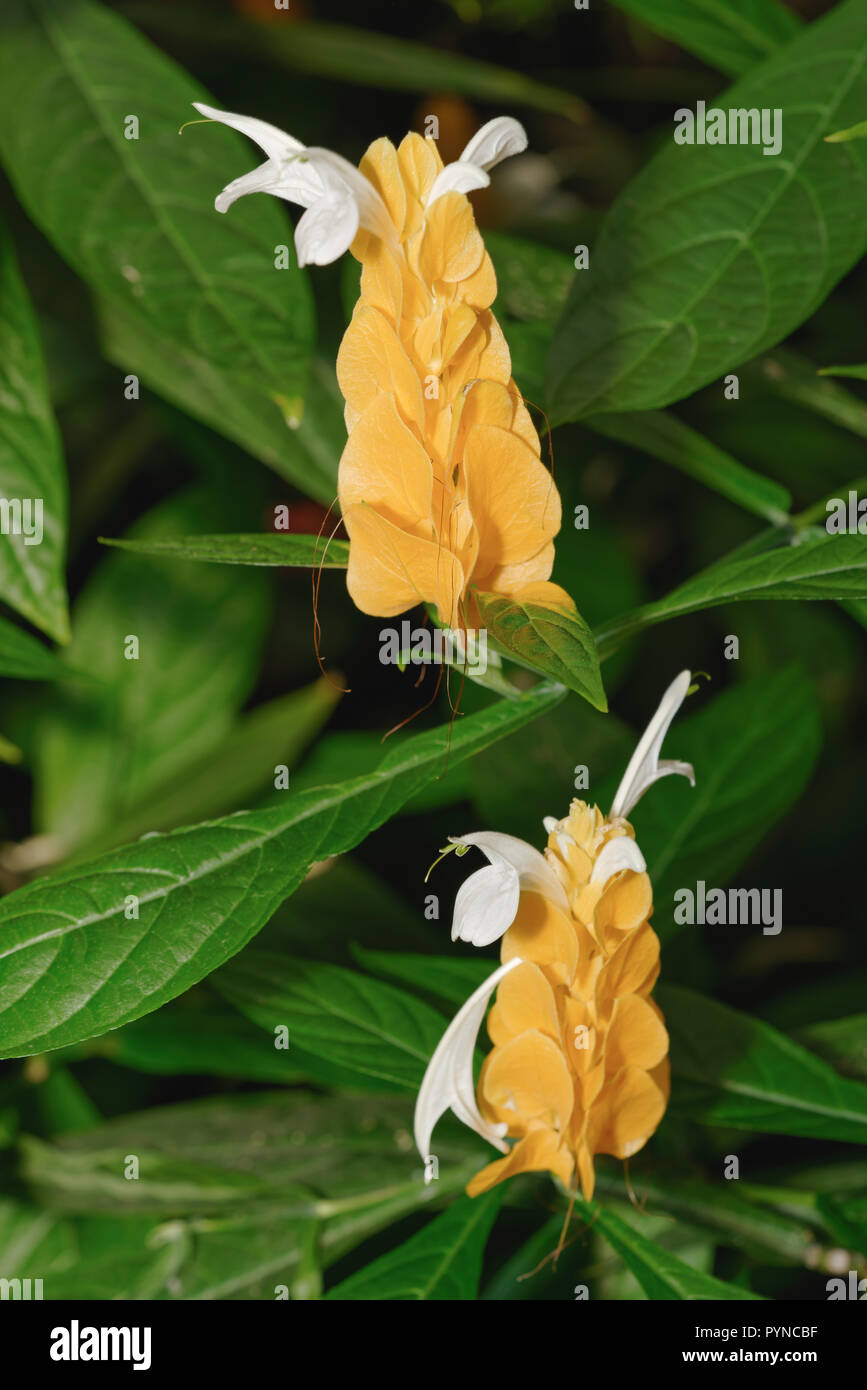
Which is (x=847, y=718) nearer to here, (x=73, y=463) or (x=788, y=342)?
(x=788, y=342)

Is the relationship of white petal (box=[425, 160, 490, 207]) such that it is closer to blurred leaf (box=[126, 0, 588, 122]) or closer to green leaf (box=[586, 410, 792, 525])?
green leaf (box=[586, 410, 792, 525])

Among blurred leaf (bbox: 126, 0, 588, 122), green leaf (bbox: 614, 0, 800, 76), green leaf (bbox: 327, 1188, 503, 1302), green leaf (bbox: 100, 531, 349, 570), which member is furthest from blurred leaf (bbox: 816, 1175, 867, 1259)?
blurred leaf (bbox: 126, 0, 588, 122)

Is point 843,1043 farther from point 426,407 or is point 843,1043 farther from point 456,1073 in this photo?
point 426,407

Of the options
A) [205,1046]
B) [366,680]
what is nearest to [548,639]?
[205,1046]

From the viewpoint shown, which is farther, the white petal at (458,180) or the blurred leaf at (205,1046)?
the blurred leaf at (205,1046)

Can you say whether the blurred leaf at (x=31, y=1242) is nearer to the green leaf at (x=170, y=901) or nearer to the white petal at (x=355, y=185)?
the green leaf at (x=170, y=901)

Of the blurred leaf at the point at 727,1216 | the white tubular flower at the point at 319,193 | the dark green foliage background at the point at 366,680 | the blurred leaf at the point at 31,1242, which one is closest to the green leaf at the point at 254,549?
the dark green foliage background at the point at 366,680
